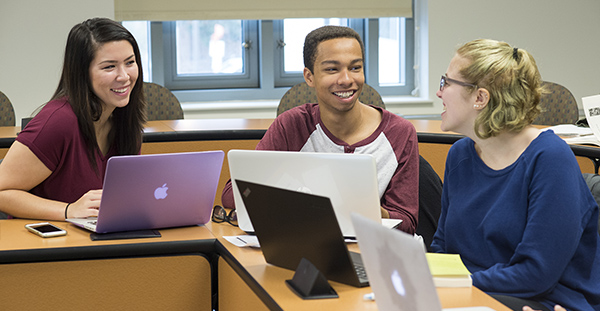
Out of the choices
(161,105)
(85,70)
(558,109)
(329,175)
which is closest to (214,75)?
(161,105)

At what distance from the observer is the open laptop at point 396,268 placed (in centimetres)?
85

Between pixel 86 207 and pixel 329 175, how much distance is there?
72cm

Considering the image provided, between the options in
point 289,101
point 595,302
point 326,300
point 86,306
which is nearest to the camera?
point 326,300

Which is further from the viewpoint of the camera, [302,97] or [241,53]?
[241,53]

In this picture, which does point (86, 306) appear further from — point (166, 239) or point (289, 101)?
point (289, 101)

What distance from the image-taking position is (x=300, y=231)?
4.17 ft

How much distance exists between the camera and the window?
480 cm

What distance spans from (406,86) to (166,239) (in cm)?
381

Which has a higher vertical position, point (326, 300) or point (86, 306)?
point (326, 300)

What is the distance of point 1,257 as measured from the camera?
4.92 ft

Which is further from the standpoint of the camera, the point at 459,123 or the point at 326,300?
the point at 459,123

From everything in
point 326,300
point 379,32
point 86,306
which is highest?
point 379,32

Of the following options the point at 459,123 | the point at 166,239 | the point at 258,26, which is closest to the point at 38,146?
the point at 166,239

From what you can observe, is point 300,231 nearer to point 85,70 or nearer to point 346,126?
point 346,126
